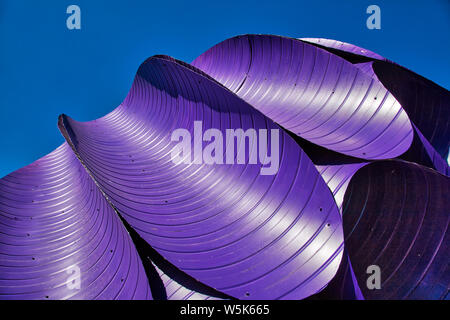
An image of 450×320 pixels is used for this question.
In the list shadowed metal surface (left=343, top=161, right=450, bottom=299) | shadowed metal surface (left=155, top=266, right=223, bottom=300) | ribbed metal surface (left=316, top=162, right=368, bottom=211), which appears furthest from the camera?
ribbed metal surface (left=316, top=162, right=368, bottom=211)

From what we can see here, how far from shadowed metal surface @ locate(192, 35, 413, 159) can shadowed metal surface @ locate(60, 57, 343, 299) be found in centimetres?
249

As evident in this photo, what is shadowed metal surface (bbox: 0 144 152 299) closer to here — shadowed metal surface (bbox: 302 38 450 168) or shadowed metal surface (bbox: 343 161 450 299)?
shadowed metal surface (bbox: 343 161 450 299)

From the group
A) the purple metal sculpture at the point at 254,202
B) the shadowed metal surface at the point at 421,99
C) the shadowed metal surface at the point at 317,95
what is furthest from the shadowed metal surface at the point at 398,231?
the shadowed metal surface at the point at 421,99

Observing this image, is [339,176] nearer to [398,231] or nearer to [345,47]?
[398,231]

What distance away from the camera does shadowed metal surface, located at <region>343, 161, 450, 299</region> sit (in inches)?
229

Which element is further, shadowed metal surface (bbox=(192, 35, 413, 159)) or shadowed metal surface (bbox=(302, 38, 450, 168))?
shadowed metal surface (bbox=(302, 38, 450, 168))

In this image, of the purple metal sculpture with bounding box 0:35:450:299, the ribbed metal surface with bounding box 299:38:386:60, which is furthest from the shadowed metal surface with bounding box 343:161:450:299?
the ribbed metal surface with bounding box 299:38:386:60

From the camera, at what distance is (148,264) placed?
5977mm

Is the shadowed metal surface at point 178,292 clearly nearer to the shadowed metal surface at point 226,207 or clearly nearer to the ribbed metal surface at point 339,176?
the shadowed metal surface at point 226,207

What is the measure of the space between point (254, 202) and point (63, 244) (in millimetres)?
5295

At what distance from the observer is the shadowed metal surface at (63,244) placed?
569 centimetres

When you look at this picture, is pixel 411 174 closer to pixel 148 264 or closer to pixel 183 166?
pixel 148 264

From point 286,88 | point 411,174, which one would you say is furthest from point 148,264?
point 286,88

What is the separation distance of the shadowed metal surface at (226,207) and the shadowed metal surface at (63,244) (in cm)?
65
